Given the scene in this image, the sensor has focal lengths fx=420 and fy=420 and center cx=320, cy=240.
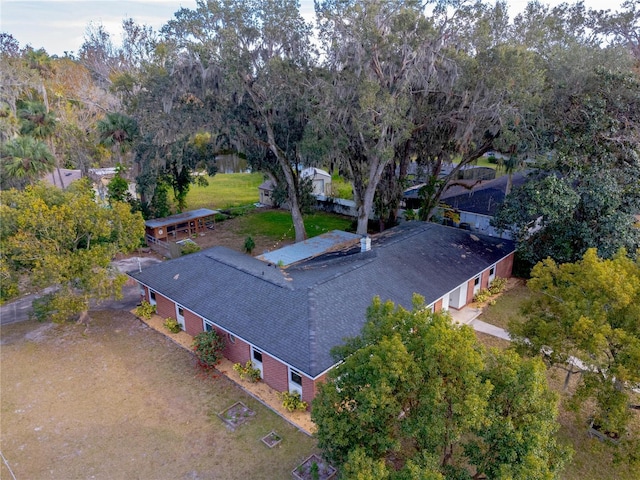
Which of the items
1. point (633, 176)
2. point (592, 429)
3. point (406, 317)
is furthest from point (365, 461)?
point (633, 176)

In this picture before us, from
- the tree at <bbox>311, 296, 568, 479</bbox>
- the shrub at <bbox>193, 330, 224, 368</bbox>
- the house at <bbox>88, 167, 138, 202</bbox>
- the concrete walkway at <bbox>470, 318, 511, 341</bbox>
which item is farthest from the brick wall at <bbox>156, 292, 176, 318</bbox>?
the house at <bbox>88, 167, 138, 202</bbox>

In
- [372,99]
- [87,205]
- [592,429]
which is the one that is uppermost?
[372,99]

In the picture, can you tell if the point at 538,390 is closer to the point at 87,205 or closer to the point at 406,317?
the point at 406,317

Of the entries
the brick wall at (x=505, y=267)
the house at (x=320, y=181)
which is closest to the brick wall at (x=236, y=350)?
the brick wall at (x=505, y=267)

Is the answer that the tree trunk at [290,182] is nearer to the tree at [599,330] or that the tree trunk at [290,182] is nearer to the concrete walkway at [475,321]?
the concrete walkway at [475,321]

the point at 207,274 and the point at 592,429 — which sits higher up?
the point at 207,274

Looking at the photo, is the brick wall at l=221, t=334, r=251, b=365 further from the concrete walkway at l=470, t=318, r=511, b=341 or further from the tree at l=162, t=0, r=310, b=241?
the tree at l=162, t=0, r=310, b=241

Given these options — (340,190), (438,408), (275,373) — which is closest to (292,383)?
(275,373)

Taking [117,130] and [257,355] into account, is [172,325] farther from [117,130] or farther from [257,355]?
[117,130]
